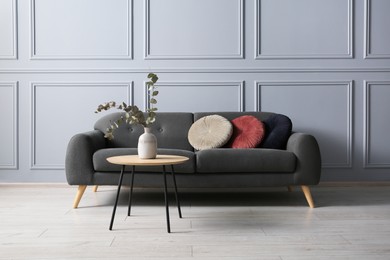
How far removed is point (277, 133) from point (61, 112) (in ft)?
6.50

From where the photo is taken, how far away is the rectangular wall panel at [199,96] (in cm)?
440

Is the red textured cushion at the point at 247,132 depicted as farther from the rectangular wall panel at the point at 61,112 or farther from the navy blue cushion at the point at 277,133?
the rectangular wall panel at the point at 61,112

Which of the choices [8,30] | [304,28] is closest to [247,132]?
[304,28]

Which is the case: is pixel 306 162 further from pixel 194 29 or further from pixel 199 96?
pixel 194 29

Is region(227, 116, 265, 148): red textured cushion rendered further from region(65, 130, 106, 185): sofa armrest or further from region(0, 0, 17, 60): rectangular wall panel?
region(0, 0, 17, 60): rectangular wall panel

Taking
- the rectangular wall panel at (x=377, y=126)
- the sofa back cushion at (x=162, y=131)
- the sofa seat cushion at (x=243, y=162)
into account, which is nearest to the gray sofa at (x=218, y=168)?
the sofa seat cushion at (x=243, y=162)

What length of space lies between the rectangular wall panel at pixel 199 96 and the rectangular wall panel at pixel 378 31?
1.26m

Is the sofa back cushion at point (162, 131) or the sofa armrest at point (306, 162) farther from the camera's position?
the sofa back cushion at point (162, 131)

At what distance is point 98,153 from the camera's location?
3.43m

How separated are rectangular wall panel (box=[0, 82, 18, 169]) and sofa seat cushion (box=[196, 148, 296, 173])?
6.38ft

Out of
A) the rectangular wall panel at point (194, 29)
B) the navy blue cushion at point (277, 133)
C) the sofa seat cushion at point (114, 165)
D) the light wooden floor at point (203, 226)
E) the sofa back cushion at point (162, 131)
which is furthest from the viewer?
the rectangular wall panel at point (194, 29)

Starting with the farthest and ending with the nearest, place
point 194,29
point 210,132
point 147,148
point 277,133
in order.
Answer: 1. point 194,29
2. point 210,132
3. point 277,133
4. point 147,148

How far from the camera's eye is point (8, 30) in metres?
4.42

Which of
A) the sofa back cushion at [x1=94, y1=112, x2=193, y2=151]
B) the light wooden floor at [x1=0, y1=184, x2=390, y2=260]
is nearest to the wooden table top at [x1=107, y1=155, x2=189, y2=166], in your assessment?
the light wooden floor at [x1=0, y1=184, x2=390, y2=260]
